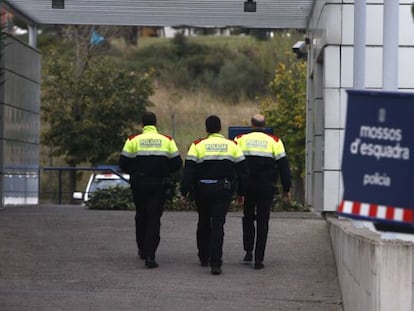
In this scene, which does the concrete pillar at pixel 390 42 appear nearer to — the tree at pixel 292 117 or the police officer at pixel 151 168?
the police officer at pixel 151 168

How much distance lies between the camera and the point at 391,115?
6.05 m

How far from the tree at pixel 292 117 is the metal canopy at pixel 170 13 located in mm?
12508

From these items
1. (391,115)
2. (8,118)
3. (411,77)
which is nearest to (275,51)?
(8,118)

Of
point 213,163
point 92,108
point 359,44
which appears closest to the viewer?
point 213,163

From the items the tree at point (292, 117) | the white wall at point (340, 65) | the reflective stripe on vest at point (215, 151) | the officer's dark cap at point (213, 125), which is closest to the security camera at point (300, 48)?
the white wall at point (340, 65)

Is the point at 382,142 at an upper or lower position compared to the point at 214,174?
upper

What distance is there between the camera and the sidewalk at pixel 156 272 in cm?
1081

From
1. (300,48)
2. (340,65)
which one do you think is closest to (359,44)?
(340,65)

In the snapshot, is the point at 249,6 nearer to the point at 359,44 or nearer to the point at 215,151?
the point at 359,44

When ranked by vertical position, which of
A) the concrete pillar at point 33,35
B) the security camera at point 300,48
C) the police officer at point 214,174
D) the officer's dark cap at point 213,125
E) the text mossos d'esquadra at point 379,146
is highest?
the concrete pillar at point 33,35

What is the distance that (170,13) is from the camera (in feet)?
78.4

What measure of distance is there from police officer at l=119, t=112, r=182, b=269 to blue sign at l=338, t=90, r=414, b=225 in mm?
6707

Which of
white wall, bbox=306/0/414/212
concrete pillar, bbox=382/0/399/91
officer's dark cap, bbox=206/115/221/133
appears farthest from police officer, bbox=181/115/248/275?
white wall, bbox=306/0/414/212

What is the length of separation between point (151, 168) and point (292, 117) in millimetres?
25884
